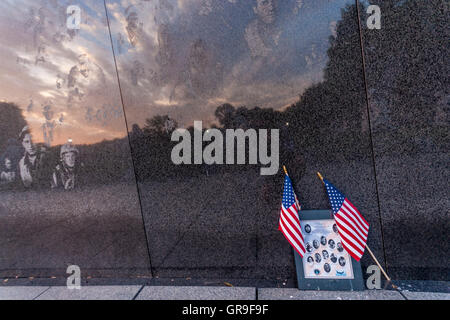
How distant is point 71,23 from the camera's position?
11.3 feet

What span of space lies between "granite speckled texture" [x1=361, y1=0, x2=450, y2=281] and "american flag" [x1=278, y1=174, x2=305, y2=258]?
1.21 meters

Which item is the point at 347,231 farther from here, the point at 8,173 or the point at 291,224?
the point at 8,173

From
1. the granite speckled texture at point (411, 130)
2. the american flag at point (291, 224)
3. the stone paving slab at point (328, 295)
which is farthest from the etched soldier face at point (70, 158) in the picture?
the granite speckled texture at point (411, 130)

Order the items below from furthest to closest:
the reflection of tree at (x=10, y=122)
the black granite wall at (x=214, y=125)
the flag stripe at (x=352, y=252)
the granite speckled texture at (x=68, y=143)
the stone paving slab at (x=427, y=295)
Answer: the reflection of tree at (x=10, y=122), the granite speckled texture at (x=68, y=143), the black granite wall at (x=214, y=125), the flag stripe at (x=352, y=252), the stone paving slab at (x=427, y=295)

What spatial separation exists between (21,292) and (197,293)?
2552 millimetres

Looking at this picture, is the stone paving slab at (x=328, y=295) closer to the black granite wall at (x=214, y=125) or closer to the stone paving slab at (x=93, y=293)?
the black granite wall at (x=214, y=125)

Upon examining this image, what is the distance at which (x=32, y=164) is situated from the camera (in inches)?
143

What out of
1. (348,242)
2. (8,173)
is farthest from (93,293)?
(348,242)

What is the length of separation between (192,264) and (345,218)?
219cm

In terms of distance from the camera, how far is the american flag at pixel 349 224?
2766 mm

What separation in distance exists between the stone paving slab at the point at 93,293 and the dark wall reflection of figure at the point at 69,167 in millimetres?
1464

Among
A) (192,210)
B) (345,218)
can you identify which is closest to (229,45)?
(192,210)

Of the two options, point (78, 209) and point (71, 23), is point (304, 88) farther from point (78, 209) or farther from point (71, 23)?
point (78, 209)

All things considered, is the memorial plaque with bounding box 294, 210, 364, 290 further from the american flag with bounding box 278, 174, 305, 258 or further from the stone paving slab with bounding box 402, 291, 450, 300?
the stone paving slab with bounding box 402, 291, 450, 300
